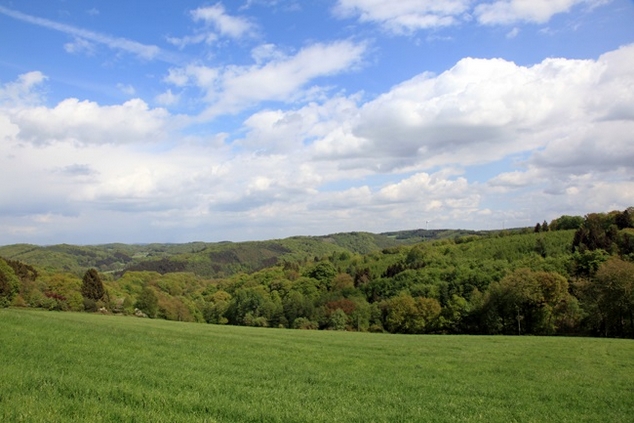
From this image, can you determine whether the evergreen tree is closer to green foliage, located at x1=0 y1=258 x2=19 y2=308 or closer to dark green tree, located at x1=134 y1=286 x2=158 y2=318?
dark green tree, located at x1=134 y1=286 x2=158 y2=318

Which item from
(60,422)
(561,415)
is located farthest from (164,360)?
(561,415)

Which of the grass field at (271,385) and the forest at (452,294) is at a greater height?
the grass field at (271,385)

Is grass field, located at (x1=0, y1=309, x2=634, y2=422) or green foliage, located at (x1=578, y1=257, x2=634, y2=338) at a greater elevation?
grass field, located at (x1=0, y1=309, x2=634, y2=422)

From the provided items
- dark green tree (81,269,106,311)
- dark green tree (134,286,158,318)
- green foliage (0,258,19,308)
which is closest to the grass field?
green foliage (0,258,19,308)

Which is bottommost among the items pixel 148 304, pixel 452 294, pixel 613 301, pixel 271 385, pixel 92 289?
pixel 148 304

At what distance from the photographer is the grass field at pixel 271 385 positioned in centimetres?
1000

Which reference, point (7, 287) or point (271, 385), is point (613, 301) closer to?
point (271, 385)

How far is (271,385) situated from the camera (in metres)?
15.3

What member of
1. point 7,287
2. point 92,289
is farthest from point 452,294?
point 7,287

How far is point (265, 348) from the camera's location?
94.9 feet

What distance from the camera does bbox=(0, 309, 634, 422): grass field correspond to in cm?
1000

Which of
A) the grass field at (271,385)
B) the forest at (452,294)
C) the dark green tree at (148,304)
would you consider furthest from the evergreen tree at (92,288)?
the grass field at (271,385)

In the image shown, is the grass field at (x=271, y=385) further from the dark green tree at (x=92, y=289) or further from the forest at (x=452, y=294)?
the dark green tree at (x=92, y=289)

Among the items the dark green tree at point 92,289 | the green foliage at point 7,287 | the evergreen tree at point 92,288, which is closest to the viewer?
the green foliage at point 7,287
